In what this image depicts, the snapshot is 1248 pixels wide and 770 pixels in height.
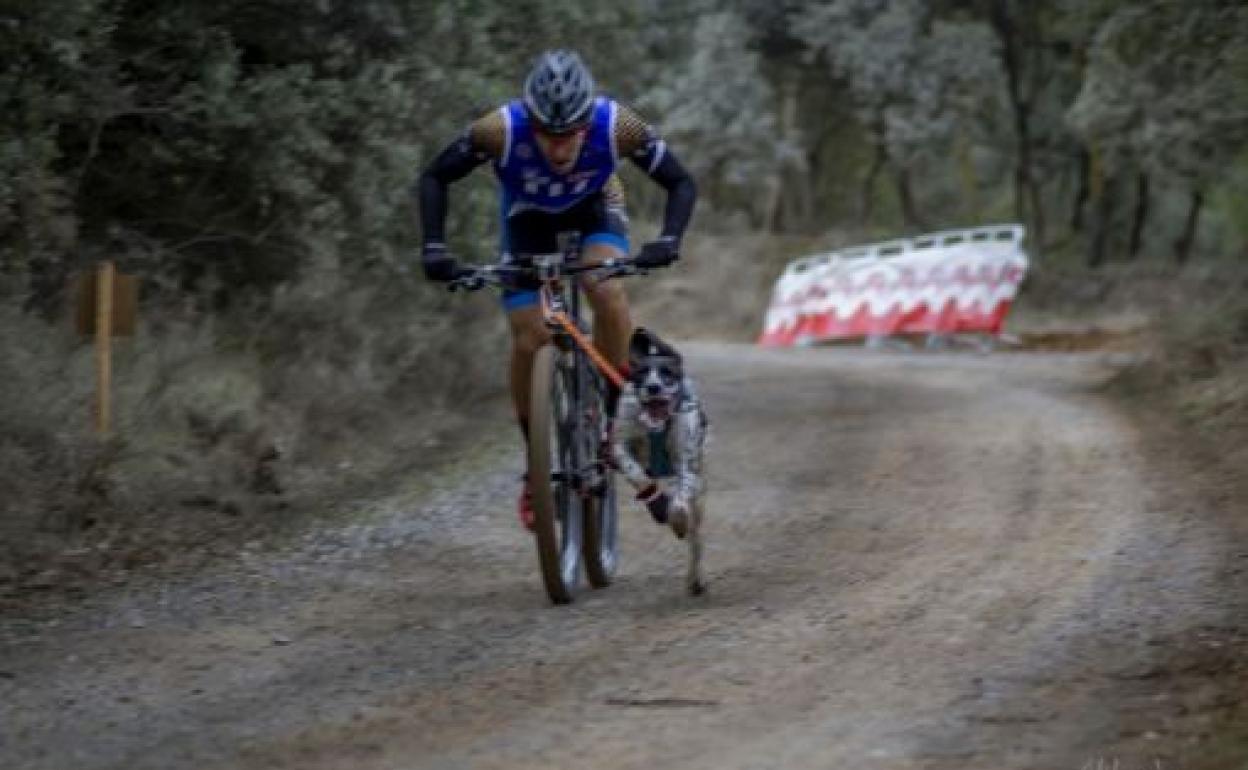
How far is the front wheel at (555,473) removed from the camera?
7.17 metres

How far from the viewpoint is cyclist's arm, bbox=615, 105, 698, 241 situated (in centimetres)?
747

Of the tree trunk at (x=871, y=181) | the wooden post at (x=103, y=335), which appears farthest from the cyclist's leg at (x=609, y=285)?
the tree trunk at (x=871, y=181)

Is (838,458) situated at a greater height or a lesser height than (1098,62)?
lesser

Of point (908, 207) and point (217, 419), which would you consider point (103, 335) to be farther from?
point (908, 207)

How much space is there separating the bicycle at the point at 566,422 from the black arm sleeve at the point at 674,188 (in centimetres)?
35

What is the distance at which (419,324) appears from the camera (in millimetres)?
14297

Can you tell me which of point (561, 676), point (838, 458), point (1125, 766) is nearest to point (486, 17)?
point (838, 458)

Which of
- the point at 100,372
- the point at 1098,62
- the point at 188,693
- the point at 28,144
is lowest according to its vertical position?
the point at 188,693

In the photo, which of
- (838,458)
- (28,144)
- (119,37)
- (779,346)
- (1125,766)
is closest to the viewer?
(1125,766)

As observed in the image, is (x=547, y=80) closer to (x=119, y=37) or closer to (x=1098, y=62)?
(x=119, y=37)

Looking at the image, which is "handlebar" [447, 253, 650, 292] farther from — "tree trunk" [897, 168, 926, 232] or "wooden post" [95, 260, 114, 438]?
"tree trunk" [897, 168, 926, 232]

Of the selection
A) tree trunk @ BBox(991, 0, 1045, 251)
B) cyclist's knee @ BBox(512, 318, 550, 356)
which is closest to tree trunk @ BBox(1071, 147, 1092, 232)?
tree trunk @ BBox(991, 0, 1045, 251)

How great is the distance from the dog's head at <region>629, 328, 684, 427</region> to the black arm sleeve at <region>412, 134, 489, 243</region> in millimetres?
960

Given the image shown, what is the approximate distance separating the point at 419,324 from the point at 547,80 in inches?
291
